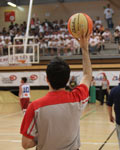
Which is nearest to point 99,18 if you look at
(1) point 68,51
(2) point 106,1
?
(2) point 106,1

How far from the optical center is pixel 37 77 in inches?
811

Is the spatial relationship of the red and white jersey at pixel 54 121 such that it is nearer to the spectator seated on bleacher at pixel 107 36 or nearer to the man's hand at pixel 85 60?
the man's hand at pixel 85 60

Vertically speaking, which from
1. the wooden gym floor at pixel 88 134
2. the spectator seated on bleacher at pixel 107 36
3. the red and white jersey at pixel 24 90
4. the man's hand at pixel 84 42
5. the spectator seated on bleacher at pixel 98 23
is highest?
the spectator seated on bleacher at pixel 98 23

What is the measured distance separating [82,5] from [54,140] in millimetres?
28678

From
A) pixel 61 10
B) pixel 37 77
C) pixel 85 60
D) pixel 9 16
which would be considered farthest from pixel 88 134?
pixel 9 16

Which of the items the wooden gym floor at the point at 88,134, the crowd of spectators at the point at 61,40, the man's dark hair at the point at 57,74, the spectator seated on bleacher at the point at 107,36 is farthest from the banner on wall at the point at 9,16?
the man's dark hair at the point at 57,74

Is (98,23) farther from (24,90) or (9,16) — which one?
(24,90)

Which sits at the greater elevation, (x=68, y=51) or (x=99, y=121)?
(x=68, y=51)

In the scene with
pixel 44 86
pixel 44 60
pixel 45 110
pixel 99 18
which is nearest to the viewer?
pixel 45 110

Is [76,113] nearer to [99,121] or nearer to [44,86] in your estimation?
[99,121]

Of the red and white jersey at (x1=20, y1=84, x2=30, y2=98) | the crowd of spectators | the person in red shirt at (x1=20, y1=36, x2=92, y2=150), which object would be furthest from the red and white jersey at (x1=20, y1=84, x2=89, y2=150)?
the crowd of spectators

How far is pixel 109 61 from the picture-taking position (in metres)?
21.6

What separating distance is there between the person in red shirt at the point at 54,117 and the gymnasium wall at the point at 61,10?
27.1m

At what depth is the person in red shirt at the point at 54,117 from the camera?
246 centimetres
